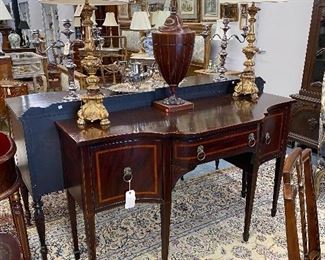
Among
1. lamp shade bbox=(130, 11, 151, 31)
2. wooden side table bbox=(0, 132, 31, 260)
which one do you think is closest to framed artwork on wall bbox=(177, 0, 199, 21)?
lamp shade bbox=(130, 11, 151, 31)

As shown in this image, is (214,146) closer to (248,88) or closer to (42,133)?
(248,88)

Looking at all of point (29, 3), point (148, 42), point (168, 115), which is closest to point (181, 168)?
point (168, 115)

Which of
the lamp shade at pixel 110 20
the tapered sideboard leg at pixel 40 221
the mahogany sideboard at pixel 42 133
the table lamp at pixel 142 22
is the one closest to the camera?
the mahogany sideboard at pixel 42 133

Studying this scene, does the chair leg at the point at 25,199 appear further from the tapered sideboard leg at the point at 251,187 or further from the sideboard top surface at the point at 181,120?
the tapered sideboard leg at the point at 251,187

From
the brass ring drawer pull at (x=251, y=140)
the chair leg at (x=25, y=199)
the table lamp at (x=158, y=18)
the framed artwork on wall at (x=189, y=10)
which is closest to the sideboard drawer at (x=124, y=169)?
the brass ring drawer pull at (x=251, y=140)

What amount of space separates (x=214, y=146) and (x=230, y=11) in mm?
3154

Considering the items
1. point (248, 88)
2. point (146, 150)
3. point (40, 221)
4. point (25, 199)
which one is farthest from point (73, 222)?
point (248, 88)

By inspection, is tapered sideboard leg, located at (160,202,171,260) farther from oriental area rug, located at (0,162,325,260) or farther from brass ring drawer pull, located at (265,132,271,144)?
brass ring drawer pull, located at (265,132,271,144)

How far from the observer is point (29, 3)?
9953 mm

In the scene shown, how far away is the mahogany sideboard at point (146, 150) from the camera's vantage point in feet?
5.14

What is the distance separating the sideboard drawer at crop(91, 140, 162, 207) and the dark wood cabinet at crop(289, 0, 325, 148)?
1.99 metres

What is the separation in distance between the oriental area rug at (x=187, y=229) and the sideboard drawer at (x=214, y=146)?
0.65 metres

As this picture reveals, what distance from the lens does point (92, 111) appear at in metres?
1.69

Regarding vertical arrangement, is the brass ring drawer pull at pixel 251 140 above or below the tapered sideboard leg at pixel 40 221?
above
